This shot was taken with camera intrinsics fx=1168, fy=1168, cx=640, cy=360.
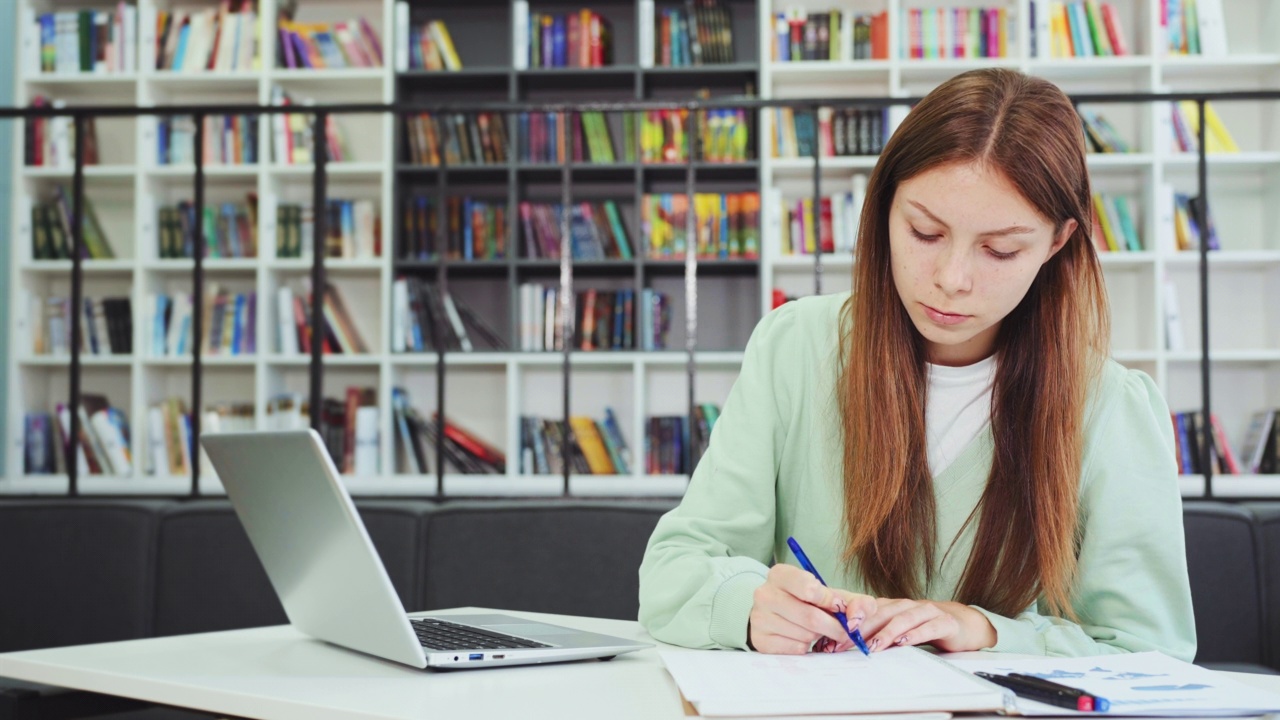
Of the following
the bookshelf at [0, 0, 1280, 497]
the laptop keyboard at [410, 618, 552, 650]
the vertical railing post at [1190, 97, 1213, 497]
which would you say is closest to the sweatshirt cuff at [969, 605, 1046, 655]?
the laptop keyboard at [410, 618, 552, 650]

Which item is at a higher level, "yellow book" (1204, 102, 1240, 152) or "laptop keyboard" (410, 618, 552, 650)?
"yellow book" (1204, 102, 1240, 152)

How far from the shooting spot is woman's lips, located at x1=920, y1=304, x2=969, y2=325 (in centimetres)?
105

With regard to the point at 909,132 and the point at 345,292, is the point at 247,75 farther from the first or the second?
the point at 909,132

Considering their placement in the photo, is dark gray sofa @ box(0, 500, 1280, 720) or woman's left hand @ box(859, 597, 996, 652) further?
dark gray sofa @ box(0, 500, 1280, 720)

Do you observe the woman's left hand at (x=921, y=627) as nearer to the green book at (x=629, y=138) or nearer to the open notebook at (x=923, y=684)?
the open notebook at (x=923, y=684)

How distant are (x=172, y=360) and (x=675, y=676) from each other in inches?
160

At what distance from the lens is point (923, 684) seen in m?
0.73

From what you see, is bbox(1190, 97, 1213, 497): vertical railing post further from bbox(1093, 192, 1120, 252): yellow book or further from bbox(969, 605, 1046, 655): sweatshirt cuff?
bbox(1093, 192, 1120, 252): yellow book

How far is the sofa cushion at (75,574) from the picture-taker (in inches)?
74.2

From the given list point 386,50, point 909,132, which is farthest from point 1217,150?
point 909,132

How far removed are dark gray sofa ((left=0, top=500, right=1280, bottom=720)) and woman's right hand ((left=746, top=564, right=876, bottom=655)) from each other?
849 mm

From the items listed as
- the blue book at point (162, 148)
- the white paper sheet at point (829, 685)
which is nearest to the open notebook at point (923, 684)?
the white paper sheet at point (829, 685)

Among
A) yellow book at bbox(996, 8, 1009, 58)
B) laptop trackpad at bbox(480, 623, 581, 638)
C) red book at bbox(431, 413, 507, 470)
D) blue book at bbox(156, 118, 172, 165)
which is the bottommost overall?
red book at bbox(431, 413, 507, 470)

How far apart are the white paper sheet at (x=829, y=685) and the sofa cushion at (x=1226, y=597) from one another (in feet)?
3.39
